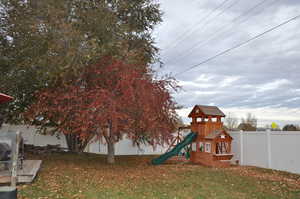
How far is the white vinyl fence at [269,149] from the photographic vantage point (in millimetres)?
8986

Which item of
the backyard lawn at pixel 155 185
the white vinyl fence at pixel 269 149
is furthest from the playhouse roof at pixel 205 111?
the backyard lawn at pixel 155 185

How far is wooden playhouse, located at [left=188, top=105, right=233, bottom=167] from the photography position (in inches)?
439

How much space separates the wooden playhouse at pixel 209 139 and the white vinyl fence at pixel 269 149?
531 millimetres

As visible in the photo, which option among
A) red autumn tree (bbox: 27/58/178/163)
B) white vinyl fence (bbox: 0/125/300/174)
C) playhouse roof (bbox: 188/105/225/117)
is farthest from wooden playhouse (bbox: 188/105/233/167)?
red autumn tree (bbox: 27/58/178/163)

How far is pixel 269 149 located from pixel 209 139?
8.30ft

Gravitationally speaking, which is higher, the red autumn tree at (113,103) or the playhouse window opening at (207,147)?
the red autumn tree at (113,103)

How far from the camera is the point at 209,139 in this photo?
37.4 ft

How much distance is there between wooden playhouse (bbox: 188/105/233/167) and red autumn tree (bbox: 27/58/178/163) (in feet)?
7.90

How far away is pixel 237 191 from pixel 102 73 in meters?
6.24

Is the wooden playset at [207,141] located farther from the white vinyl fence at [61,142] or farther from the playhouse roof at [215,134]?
the white vinyl fence at [61,142]

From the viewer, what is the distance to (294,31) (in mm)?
9414

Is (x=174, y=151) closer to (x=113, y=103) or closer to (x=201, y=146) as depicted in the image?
(x=201, y=146)

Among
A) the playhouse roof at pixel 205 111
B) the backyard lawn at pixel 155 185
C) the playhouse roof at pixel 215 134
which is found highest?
the playhouse roof at pixel 205 111

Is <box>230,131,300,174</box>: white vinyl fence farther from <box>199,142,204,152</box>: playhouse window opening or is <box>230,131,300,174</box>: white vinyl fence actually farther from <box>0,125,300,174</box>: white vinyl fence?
<box>199,142,204,152</box>: playhouse window opening
